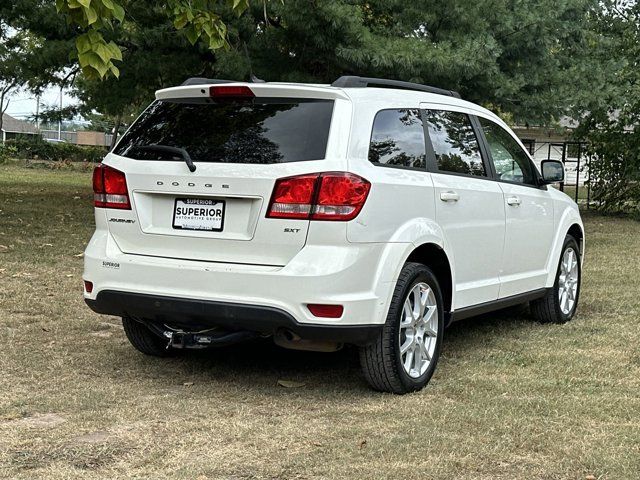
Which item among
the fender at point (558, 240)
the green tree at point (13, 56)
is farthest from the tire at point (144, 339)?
the green tree at point (13, 56)

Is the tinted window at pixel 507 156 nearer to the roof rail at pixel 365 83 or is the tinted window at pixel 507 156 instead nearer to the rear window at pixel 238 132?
the roof rail at pixel 365 83

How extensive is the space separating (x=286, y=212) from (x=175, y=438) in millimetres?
1287

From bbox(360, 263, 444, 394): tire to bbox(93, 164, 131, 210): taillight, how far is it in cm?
162

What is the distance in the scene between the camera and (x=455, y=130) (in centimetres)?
621

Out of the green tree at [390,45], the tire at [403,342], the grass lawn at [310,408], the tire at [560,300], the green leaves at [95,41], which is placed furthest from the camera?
the green tree at [390,45]

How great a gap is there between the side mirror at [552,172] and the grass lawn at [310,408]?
3.94 feet

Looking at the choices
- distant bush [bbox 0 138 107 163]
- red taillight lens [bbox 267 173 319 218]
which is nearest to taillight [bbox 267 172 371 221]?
red taillight lens [bbox 267 173 319 218]

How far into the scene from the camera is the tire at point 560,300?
746 cm

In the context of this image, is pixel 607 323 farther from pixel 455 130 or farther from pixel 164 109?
pixel 164 109

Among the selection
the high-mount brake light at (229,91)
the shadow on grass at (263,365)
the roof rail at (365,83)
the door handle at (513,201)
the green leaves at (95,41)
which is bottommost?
the shadow on grass at (263,365)

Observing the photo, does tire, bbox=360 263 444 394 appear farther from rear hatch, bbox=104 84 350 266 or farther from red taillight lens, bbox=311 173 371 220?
rear hatch, bbox=104 84 350 266

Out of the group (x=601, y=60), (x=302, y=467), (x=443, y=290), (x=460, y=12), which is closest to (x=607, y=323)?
(x=443, y=290)

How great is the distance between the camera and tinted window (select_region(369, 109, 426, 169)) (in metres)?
5.23

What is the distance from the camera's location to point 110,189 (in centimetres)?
533
